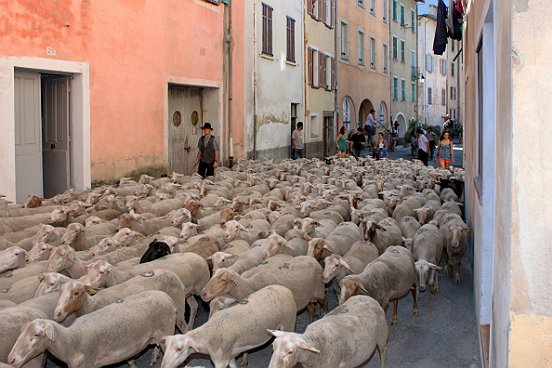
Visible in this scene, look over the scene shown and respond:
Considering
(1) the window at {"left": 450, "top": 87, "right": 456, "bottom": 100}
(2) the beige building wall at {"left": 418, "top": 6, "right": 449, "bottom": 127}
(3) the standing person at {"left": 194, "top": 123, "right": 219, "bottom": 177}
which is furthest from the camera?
(1) the window at {"left": 450, "top": 87, "right": 456, "bottom": 100}

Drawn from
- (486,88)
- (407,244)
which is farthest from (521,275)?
(407,244)

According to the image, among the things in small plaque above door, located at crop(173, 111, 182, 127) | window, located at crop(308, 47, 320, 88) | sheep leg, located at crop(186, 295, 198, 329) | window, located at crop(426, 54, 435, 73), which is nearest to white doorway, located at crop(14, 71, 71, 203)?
small plaque above door, located at crop(173, 111, 182, 127)

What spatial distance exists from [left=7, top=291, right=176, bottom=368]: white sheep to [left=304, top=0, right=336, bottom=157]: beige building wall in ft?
74.3

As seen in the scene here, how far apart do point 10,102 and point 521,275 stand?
1047 cm

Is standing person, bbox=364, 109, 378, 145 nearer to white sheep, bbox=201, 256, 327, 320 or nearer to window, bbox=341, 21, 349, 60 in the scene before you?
window, bbox=341, 21, 349, 60

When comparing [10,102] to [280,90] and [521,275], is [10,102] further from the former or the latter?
[280,90]

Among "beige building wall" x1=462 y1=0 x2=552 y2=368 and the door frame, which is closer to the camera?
"beige building wall" x1=462 y1=0 x2=552 y2=368

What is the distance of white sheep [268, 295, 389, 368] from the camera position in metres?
4.93

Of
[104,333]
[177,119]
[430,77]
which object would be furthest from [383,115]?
[104,333]

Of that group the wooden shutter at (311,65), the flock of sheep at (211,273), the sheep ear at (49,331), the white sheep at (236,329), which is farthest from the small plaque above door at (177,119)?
the sheep ear at (49,331)

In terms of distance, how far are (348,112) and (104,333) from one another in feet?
102

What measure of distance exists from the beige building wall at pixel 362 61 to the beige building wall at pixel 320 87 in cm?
121

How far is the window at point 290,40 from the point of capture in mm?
26094

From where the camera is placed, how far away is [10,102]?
39.7 ft
